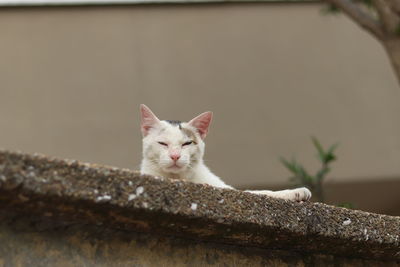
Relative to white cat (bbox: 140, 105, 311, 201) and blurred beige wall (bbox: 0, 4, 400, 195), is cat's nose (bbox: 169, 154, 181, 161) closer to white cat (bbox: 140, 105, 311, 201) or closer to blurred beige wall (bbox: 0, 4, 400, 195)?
white cat (bbox: 140, 105, 311, 201)

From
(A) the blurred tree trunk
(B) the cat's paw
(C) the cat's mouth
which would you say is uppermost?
→ (A) the blurred tree trunk

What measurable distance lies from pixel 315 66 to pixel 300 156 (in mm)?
961

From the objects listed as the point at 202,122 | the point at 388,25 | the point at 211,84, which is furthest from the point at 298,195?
the point at 211,84

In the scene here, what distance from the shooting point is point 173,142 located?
3.10 m

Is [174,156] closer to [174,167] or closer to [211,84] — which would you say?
[174,167]

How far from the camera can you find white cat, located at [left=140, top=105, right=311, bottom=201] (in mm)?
2979

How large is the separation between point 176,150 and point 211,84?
460 cm

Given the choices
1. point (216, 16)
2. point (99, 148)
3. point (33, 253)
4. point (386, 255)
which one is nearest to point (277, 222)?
point (386, 255)

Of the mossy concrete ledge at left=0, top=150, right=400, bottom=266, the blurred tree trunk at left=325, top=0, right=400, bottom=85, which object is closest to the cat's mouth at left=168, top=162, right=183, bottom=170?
the mossy concrete ledge at left=0, top=150, right=400, bottom=266

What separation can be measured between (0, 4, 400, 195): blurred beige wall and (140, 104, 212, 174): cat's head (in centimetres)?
410

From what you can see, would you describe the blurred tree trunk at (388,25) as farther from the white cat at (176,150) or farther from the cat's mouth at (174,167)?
the cat's mouth at (174,167)

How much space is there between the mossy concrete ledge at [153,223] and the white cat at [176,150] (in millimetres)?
1006

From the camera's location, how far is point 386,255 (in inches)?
78.7

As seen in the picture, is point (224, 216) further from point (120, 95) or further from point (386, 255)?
point (120, 95)
